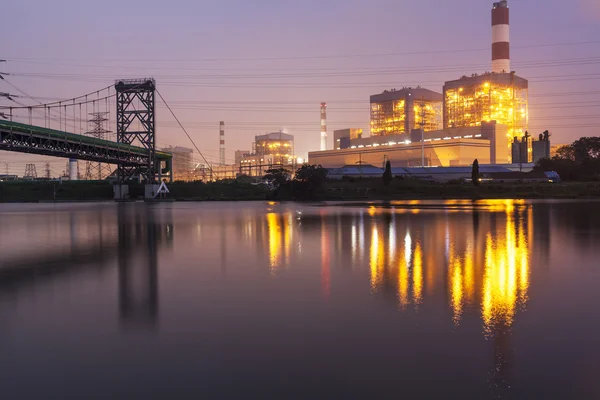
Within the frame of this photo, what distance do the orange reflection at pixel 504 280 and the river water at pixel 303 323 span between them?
64 mm

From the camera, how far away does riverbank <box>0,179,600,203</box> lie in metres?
76.5

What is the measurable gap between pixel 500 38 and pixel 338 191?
322ft

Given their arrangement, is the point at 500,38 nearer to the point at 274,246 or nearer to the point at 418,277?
the point at 274,246

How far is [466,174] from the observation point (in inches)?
4181

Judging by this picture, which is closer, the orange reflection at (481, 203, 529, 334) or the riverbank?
the orange reflection at (481, 203, 529, 334)

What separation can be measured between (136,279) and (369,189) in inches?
2814

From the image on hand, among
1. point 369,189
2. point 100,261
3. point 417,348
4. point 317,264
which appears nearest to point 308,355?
point 417,348

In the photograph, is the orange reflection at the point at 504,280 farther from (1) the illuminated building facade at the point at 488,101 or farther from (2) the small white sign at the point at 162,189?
(1) the illuminated building facade at the point at 488,101

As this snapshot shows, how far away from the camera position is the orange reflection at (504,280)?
9609 mm

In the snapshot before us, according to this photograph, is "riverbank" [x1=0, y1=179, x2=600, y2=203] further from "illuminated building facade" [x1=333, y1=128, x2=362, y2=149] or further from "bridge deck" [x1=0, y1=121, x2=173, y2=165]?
"illuminated building facade" [x1=333, y1=128, x2=362, y2=149]

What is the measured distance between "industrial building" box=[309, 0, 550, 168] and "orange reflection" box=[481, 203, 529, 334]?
110m

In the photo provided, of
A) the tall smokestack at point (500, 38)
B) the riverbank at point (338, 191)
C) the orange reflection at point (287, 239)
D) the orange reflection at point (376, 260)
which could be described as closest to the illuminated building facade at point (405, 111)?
the tall smokestack at point (500, 38)

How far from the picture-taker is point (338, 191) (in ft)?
270

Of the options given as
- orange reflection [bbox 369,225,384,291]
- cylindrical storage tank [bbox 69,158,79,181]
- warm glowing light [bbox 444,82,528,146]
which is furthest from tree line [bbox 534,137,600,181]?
cylindrical storage tank [bbox 69,158,79,181]
